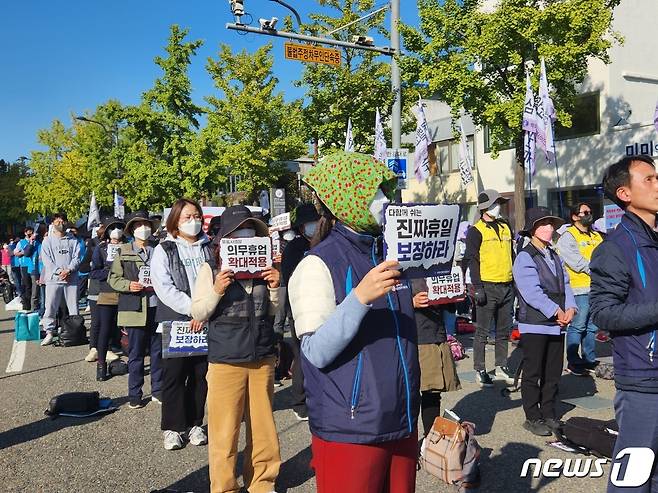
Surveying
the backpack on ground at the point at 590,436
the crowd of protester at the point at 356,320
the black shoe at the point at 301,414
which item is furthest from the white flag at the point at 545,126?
the black shoe at the point at 301,414

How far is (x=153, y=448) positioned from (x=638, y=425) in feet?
13.2

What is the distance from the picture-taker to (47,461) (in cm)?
509

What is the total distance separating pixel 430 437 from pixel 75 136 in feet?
159

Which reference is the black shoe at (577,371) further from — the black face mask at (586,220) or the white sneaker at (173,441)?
the white sneaker at (173,441)

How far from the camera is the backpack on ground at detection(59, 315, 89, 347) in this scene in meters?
10.6

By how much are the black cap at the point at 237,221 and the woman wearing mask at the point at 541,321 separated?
8.67 ft

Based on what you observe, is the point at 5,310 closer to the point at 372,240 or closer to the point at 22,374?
the point at 22,374

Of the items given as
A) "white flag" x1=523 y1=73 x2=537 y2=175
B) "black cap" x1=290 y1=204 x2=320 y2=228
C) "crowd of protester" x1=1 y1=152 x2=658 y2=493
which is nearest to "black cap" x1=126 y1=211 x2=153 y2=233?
"crowd of protester" x1=1 y1=152 x2=658 y2=493

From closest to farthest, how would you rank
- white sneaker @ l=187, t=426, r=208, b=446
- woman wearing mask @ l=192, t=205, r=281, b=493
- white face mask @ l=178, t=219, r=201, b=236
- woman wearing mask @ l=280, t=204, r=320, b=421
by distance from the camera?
woman wearing mask @ l=192, t=205, r=281, b=493, white face mask @ l=178, t=219, r=201, b=236, white sneaker @ l=187, t=426, r=208, b=446, woman wearing mask @ l=280, t=204, r=320, b=421

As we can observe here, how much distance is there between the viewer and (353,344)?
2.12 metres

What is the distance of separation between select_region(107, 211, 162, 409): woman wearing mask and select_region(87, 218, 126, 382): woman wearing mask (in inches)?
20.8

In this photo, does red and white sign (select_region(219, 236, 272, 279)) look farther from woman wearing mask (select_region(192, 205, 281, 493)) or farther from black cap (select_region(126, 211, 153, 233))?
black cap (select_region(126, 211, 153, 233))

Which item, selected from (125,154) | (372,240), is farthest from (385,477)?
(125,154)

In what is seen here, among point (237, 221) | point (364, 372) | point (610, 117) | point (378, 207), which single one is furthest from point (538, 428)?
point (610, 117)
